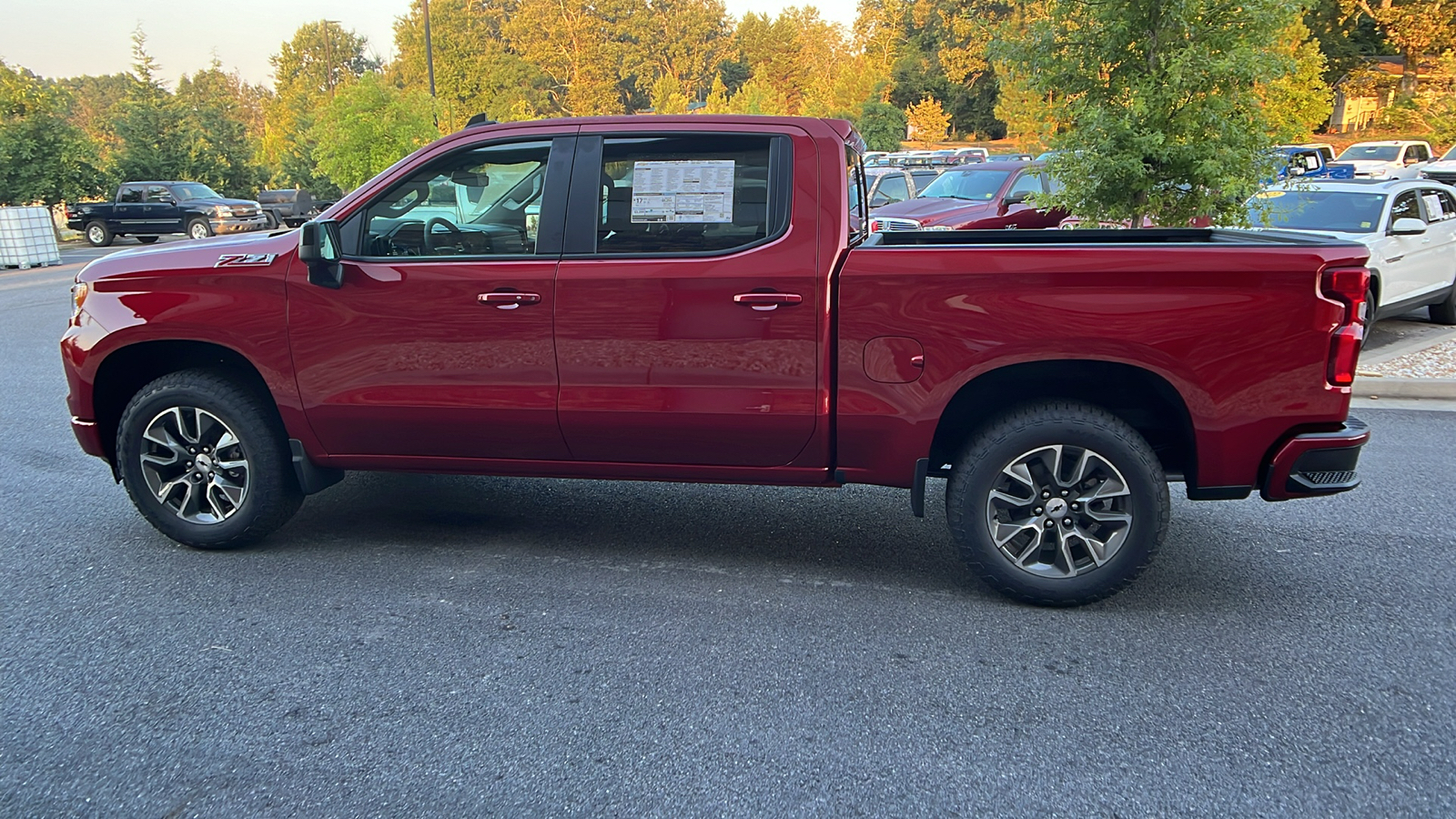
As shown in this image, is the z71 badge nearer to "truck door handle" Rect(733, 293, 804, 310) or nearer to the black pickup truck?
"truck door handle" Rect(733, 293, 804, 310)

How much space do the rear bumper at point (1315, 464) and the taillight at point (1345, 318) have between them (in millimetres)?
222

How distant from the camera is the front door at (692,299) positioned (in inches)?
161

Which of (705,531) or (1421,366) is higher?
(705,531)

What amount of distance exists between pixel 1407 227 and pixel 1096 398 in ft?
23.7

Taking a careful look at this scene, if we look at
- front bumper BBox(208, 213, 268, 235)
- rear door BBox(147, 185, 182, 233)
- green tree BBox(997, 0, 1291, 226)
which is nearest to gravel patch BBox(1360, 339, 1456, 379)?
green tree BBox(997, 0, 1291, 226)

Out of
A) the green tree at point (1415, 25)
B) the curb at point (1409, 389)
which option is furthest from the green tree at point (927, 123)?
the curb at point (1409, 389)

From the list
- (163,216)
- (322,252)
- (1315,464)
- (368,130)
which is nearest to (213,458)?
(322,252)

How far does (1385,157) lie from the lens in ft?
96.1

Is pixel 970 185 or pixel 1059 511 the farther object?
pixel 970 185

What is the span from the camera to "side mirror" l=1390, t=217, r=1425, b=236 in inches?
371

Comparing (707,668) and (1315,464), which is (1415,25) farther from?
(707,668)

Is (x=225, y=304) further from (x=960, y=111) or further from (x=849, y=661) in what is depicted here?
(x=960, y=111)

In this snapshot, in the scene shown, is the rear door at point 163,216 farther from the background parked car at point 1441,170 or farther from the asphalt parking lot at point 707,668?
the background parked car at point 1441,170

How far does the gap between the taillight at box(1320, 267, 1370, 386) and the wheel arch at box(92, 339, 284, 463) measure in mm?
4361
